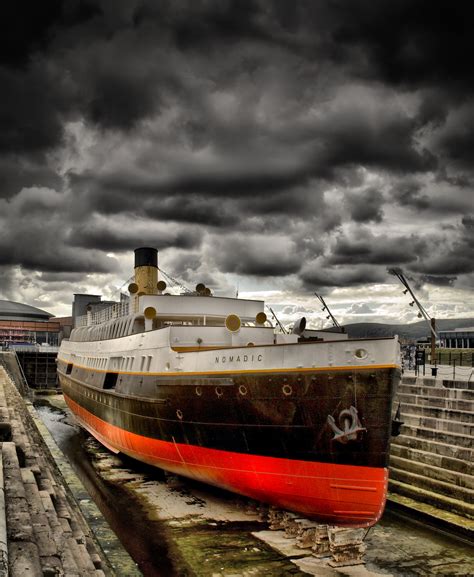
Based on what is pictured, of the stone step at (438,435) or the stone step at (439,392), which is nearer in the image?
the stone step at (438,435)

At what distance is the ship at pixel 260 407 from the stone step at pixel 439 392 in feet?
14.8

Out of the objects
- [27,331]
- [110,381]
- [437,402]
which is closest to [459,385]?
[437,402]

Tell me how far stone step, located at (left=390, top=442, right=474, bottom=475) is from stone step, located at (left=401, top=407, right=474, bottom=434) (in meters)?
0.95

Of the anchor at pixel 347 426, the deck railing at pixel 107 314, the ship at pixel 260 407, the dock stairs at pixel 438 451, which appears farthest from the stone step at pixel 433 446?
the deck railing at pixel 107 314

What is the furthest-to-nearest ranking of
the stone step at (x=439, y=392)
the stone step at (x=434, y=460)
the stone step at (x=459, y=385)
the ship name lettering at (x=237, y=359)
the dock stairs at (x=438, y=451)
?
the stone step at (x=459, y=385)
the stone step at (x=439, y=392)
the stone step at (x=434, y=460)
the dock stairs at (x=438, y=451)
the ship name lettering at (x=237, y=359)

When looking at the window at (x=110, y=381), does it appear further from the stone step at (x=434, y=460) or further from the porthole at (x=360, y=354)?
the porthole at (x=360, y=354)

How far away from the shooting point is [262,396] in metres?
14.4

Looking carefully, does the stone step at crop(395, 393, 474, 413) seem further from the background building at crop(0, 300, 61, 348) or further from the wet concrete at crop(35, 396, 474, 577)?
the background building at crop(0, 300, 61, 348)

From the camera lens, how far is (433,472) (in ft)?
60.1

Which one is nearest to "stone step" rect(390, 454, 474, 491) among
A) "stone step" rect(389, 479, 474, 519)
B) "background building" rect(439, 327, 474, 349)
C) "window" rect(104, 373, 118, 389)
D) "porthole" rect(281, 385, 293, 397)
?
"stone step" rect(389, 479, 474, 519)

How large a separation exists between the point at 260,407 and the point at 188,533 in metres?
4.42

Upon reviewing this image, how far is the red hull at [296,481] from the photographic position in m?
12.9

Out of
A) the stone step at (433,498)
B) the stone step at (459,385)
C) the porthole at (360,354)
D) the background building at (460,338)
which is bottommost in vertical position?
the stone step at (433,498)

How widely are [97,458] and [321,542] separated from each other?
1535 centimetres
